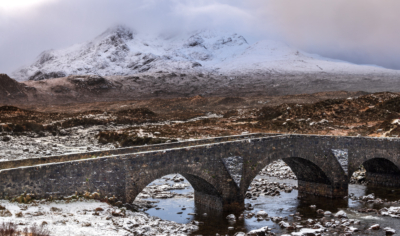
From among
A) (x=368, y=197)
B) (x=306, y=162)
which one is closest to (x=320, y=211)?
(x=306, y=162)

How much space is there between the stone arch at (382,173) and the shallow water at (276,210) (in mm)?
1264

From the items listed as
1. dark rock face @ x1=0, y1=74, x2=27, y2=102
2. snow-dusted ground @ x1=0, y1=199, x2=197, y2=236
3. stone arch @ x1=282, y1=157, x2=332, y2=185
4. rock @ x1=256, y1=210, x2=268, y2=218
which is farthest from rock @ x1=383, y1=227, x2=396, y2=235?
dark rock face @ x1=0, y1=74, x2=27, y2=102

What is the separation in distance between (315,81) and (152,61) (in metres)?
84.9

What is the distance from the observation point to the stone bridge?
51.3ft

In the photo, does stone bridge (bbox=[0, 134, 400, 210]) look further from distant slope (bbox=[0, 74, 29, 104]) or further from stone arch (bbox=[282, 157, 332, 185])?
distant slope (bbox=[0, 74, 29, 104])

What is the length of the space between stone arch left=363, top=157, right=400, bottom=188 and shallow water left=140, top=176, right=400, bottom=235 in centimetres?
126

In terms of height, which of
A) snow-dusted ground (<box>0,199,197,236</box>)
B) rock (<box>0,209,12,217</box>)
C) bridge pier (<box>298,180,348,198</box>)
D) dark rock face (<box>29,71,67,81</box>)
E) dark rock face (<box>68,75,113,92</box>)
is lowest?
bridge pier (<box>298,180,348,198</box>)

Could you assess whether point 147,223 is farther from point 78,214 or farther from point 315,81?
point 315,81

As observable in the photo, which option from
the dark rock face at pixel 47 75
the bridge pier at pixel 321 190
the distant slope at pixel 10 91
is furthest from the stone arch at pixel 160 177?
the dark rock face at pixel 47 75

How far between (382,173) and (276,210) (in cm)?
1287

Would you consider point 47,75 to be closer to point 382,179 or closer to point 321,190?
point 382,179

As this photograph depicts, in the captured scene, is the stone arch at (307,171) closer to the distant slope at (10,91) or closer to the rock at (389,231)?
the rock at (389,231)

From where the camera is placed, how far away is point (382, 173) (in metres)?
30.9

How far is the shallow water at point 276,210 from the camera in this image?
19672mm
